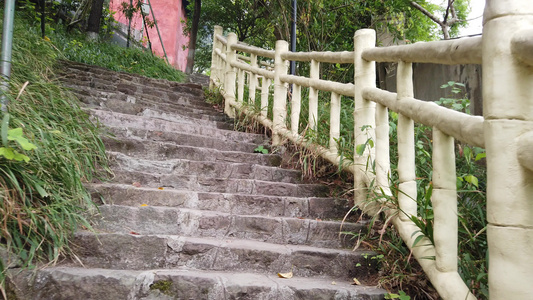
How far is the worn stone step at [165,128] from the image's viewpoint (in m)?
3.59

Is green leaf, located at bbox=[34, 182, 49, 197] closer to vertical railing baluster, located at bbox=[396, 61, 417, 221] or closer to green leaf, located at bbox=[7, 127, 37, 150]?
green leaf, located at bbox=[7, 127, 37, 150]

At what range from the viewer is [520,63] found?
125cm

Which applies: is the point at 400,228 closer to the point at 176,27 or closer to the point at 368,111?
the point at 368,111

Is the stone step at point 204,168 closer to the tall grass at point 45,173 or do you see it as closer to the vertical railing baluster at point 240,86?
the tall grass at point 45,173

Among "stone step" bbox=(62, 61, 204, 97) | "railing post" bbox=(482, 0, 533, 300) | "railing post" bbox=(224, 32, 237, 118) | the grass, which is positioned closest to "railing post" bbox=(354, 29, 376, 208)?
the grass

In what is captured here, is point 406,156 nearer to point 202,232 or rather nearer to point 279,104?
point 202,232

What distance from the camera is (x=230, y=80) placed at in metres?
5.07

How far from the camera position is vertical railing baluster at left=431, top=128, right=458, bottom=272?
1.59m

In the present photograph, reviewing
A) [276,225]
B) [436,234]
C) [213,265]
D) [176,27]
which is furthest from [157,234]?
[176,27]


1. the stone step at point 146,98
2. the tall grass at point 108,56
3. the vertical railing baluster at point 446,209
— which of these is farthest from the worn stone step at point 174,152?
the tall grass at point 108,56

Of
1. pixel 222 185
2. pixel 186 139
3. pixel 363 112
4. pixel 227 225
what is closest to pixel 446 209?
pixel 363 112

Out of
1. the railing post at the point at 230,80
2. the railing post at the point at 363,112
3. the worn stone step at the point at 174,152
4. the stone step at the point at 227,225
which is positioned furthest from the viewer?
the railing post at the point at 230,80

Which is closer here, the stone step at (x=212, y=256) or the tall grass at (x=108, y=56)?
the stone step at (x=212, y=256)

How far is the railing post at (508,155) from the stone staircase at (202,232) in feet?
2.47
